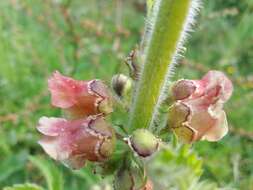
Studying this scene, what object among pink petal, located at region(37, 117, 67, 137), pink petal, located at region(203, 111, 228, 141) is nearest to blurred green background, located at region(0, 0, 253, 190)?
pink petal, located at region(37, 117, 67, 137)

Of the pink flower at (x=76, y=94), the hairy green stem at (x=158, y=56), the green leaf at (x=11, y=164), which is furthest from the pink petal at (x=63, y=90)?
the green leaf at (x=11, y=164)

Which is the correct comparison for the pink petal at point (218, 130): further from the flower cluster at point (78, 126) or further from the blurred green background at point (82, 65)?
the blurred green background at point (82, 65)

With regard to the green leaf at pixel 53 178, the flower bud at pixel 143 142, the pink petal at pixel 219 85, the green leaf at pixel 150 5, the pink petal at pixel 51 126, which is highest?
the green leaf at pixel 150 5

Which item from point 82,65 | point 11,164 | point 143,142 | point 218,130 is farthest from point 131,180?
point 82,65

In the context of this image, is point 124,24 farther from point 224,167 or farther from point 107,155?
point 107,155

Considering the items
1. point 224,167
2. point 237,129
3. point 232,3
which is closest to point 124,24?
point 232,3
